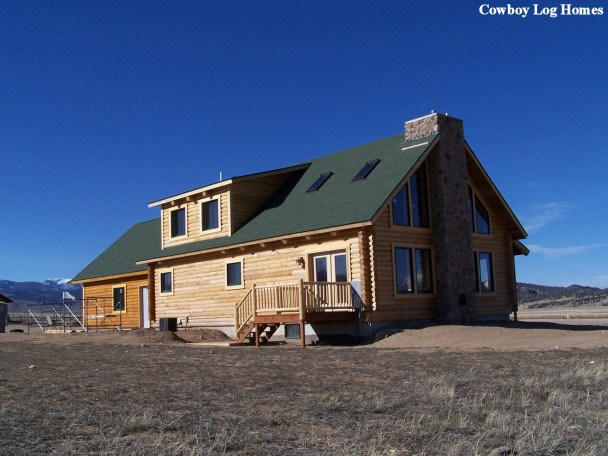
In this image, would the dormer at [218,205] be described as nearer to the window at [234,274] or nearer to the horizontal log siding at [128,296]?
the window at [234,274]

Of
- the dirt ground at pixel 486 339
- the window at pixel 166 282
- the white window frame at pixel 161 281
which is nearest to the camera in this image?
the dirt ground at pixel 486 339

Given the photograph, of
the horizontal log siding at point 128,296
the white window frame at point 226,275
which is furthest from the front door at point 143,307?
the white window frame at point 226,275

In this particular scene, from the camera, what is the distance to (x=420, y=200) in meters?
24.2

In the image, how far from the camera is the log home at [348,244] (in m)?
21.6

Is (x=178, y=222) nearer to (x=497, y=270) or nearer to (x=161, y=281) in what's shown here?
(x=161, y=281)

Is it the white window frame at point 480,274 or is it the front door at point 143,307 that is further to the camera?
the front door at point 143,307

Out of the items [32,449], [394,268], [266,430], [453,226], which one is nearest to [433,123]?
[453,226]

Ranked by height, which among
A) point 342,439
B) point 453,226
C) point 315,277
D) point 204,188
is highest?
point 204,188

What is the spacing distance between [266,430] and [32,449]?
2397 millimetres

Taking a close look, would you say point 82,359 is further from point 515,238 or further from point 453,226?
point 515,238

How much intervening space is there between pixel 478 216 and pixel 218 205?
1045 centimetres

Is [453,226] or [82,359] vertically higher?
[453,226]

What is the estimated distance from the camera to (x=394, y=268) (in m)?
22.3

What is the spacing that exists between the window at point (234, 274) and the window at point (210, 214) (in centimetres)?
209
